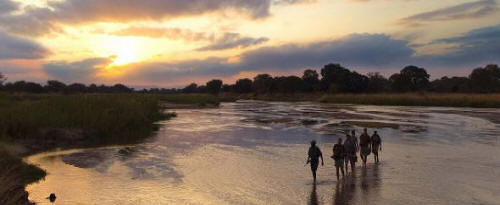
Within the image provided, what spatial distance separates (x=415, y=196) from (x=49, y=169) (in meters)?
16.4

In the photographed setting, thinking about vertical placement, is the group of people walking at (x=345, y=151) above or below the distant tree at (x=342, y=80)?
below

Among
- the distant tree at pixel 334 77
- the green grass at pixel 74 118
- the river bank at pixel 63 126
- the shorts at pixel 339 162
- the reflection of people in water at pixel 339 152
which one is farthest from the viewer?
the distant tree at pixel 334 77

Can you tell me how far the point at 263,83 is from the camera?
181750 mm

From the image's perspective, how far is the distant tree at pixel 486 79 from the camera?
134 metres

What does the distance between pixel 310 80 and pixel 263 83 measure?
62.1ft

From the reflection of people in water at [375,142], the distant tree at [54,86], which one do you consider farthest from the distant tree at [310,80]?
the reflection of people in water at [375,142]

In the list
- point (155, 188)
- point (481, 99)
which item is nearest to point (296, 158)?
point (155, 188)

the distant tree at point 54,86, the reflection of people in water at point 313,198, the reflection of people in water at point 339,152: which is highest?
the distant tree at point 54,86

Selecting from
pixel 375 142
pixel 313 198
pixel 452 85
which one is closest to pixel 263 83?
pixel 452 85

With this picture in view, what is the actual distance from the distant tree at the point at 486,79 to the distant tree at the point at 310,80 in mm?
51645

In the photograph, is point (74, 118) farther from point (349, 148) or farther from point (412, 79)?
point (412, 79)

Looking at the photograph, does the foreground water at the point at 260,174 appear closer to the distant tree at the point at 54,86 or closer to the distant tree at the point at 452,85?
the distant tree at the point at 54,86

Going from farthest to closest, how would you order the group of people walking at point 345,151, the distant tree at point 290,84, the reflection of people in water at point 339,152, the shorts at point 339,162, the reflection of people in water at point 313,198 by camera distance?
the distant tree at point 290,84, the shorts at point 339,162, the reflection of people in water at point 339,152, the group of people walking at point 345,151, the reflection of people in water at point 313,198

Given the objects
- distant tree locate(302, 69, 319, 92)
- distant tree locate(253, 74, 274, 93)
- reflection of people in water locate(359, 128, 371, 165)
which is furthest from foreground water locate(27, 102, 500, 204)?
distant tree locate(253, 74, 274, 93)
